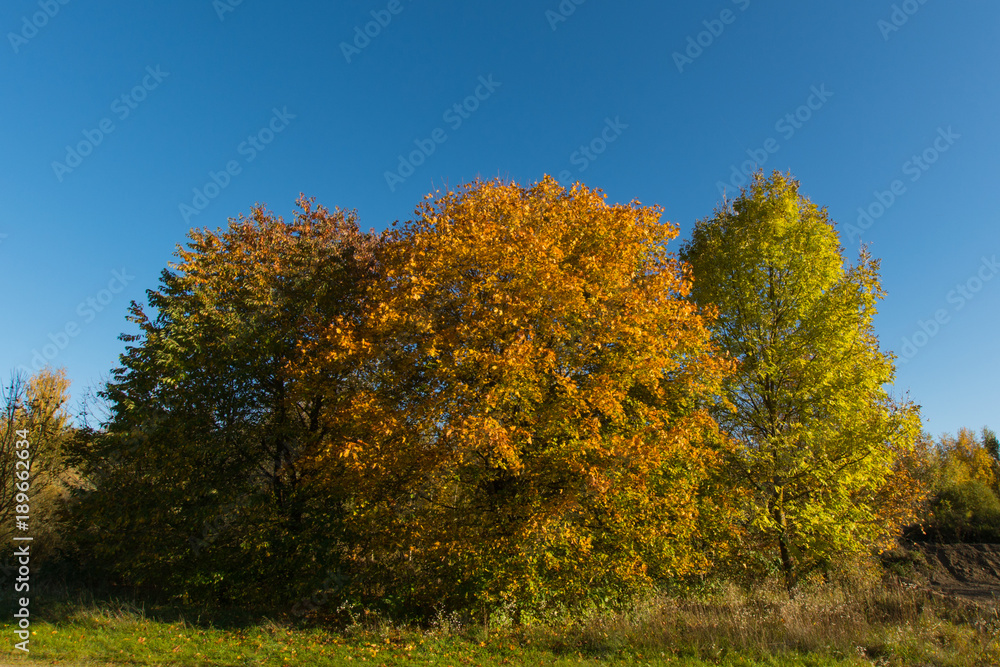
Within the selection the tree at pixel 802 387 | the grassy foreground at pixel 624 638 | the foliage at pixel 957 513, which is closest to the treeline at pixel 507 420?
the tree at pixel 802 387

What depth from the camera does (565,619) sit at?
10.6 metres

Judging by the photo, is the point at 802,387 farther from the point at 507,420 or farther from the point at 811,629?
the point at 507,420

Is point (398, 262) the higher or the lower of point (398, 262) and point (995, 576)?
the higher

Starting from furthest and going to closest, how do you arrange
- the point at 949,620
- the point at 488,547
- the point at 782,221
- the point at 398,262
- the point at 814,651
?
the point at 782,221, the point at 398,262, the point at 488,547, the point at 949,620, the point at 814,651

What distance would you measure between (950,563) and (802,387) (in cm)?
1609

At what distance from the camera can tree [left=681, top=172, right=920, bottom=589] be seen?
11.5 metres

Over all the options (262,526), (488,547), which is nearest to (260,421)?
(262,526)

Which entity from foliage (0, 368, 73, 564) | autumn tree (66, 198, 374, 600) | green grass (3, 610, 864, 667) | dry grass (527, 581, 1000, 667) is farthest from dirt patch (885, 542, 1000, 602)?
foliage (0, 368, 73, 564)

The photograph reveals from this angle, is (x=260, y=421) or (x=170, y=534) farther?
(x=260, y=421)

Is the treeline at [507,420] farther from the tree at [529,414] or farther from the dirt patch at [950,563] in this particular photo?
the dirt patch at [950,563]

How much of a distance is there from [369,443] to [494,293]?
13.4ft

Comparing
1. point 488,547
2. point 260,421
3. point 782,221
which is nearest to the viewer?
point 488,547

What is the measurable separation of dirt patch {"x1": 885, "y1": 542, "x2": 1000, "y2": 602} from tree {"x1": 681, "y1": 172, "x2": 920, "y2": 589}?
24.8ft

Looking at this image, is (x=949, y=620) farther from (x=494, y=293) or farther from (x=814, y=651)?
(x=494, y=293)
